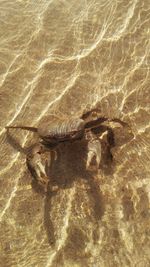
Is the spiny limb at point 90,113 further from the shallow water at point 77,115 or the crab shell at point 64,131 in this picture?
the crab shell at point 64,131

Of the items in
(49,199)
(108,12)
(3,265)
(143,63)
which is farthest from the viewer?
(108,12)

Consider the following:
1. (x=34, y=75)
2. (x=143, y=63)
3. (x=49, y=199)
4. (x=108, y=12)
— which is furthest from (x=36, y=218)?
(x=108, y=12)

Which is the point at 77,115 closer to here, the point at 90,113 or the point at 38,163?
the point at 90,113

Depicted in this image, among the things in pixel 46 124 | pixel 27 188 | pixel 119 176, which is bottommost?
pixel 119 176

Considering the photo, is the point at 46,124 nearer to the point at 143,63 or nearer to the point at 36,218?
the point at 36,218

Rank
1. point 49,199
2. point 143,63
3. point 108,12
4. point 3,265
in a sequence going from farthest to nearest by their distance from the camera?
1. point 108,12
2. point 143,63
3. point 49,199
4. point 3,265

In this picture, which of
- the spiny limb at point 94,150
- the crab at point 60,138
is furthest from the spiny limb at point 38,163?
the spiny limb at point 94,150

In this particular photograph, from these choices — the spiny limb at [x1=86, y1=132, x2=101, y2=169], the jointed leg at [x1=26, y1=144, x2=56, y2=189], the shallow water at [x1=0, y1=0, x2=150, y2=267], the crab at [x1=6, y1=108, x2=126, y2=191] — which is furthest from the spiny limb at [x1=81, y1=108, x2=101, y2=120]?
the jointed leg at [x1=26, y1=144, x2=56, y2=189]

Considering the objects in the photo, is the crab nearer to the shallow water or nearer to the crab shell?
the crab shell
